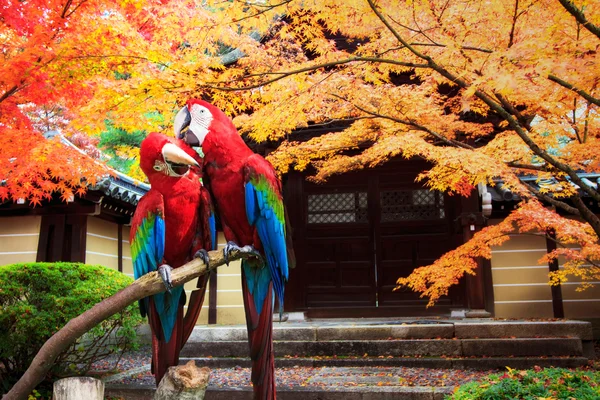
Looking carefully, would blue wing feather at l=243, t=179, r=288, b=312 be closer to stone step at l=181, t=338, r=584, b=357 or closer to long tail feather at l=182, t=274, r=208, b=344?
long tail feather at l=182, t=274, r=208, b=344

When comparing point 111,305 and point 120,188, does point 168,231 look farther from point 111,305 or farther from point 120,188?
point 120,188

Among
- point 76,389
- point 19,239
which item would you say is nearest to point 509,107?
point 76,389

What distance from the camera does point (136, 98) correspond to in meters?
4.83

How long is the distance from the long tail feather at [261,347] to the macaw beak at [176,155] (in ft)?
2.71

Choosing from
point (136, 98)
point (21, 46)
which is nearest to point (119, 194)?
point (21, 46)

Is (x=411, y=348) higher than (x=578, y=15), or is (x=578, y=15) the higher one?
(x=578, y=15)

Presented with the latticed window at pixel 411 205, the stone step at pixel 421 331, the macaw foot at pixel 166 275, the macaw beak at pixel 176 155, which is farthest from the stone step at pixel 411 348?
the macaw beak at pixel 176 155

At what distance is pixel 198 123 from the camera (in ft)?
8.80

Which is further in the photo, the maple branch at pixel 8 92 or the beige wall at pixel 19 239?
the beige wall at pixel 19 239

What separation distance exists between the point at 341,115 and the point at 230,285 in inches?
231

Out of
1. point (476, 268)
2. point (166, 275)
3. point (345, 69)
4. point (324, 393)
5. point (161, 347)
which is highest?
point (345, 69)

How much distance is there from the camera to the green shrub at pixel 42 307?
561 centimetres

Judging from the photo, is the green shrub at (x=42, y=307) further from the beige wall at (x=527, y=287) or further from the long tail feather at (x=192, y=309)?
the beige wall at (x=527, y=287)

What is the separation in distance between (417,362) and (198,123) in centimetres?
592
